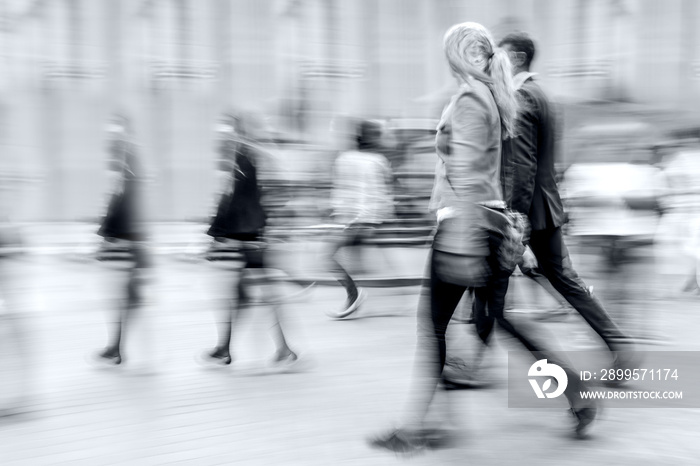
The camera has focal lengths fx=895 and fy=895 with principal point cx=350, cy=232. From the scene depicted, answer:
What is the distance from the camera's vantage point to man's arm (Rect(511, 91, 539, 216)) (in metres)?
4.99

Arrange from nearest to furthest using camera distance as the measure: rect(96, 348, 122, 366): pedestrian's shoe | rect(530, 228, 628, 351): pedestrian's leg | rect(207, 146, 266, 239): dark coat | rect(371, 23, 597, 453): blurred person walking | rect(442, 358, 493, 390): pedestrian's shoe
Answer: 1. rect(371, 23, 597, 453): blurred person walking
2. rect(530, 228, 628, 351): pedestrian's leg
3. rect(442, 358, 493, 390): pedestrian's shoe
4. rect(207, 146, 266, 239): dark coat
5. rect(96, 348, 122, 366): pedestrian's shoe

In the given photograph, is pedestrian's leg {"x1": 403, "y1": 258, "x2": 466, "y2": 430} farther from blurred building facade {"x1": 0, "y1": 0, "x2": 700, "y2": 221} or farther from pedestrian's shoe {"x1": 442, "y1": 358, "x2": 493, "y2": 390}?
blurred building facade {"x1": 0, "y1": 0, "x2": 700, "y2": 221}

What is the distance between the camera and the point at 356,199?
8.10 metres

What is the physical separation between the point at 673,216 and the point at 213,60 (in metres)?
13.1

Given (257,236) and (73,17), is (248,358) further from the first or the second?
(73,17)

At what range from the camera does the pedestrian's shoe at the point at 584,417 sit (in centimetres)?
452

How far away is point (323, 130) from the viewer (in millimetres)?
19906

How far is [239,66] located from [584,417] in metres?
16.7

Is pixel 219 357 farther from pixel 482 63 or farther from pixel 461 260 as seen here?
pixel 482 63

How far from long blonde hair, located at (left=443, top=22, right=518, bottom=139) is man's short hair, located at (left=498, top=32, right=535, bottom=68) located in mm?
989

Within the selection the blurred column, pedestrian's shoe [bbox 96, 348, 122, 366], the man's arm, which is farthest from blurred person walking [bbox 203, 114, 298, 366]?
the blurred column

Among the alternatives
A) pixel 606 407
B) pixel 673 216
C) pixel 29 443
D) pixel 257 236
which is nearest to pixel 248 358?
pixel 257 236

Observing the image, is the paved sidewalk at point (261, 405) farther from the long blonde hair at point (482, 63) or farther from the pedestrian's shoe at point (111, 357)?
the long blonde hair at point (482, 63)

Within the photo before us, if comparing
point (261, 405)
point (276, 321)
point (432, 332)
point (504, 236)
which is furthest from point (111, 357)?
point (504, 236)
